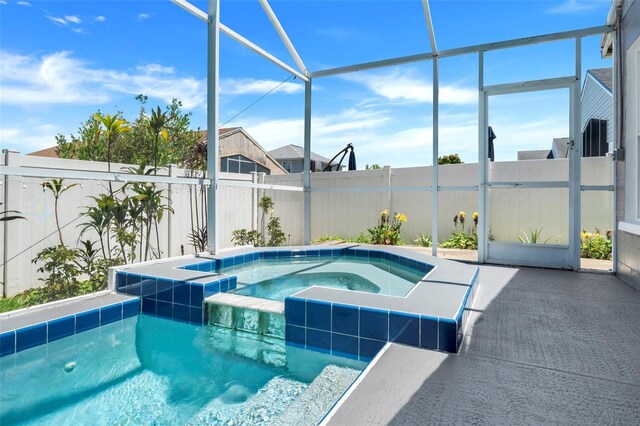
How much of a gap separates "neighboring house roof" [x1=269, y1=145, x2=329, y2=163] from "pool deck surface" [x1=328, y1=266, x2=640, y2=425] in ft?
81.0

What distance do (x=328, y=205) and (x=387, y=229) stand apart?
5.12 ft

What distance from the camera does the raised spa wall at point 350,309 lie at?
2.51 meters

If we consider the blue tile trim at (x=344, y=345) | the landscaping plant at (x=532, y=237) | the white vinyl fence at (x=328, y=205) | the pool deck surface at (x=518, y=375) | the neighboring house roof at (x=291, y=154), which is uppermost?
the neighboring house roof at (x=291, y=154)

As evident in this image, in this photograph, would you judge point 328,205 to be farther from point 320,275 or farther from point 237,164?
point 237,164

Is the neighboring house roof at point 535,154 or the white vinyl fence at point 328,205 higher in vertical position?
the neighboring house roof at point 535,154

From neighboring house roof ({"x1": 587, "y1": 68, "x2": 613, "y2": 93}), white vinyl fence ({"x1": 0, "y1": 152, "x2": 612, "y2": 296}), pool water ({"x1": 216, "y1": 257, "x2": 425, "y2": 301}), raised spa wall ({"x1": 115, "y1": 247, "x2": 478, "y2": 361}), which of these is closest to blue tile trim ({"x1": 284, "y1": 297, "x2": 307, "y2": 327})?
raised spa wall ({"x1": 115, "y1": 247, "x2": 478, "y2": 361})

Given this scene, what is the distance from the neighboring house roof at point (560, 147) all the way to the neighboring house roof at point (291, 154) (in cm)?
2206

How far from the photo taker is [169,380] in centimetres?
254

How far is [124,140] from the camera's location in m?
8.70

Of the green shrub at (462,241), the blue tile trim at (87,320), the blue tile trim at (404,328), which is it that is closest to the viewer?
the blue tile trim at (404,328)

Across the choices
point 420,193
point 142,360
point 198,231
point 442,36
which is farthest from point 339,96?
point 142,360

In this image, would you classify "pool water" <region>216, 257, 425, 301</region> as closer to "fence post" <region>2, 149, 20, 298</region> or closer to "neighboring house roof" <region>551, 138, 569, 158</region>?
"fence post" <region>2, 149, 20, 298</region>

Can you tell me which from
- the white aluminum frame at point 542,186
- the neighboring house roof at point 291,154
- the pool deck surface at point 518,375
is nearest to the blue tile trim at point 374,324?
the pool deck surface at point 518,375

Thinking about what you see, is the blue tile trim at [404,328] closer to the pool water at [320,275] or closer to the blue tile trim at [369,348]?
the blue tile trim at [369,348]
